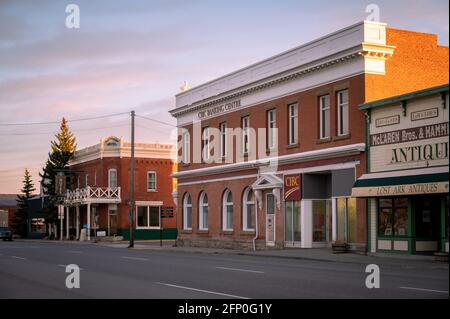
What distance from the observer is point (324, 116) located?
3369cm

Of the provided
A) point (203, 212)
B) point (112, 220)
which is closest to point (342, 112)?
point (203, 212)

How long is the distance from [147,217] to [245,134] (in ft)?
87.2

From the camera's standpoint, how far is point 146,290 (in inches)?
583

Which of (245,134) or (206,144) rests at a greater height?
(245,134)

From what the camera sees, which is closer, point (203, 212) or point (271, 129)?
point (271, 129)

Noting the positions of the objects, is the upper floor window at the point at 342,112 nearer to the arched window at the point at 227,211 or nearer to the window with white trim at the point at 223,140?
the window with white trim at the point at 223,140

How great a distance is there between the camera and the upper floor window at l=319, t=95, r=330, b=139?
3338 centimetres

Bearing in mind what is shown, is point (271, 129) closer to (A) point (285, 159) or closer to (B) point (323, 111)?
(A) point (285, 159)

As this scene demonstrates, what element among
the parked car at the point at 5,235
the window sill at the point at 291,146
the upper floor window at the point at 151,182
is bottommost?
the parked car at the point at 5,235

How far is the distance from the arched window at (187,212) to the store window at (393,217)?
66.8 feet

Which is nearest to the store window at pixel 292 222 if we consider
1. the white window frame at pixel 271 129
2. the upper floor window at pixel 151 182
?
the white window frame at pixel 271 129

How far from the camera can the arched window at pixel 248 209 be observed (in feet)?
132
